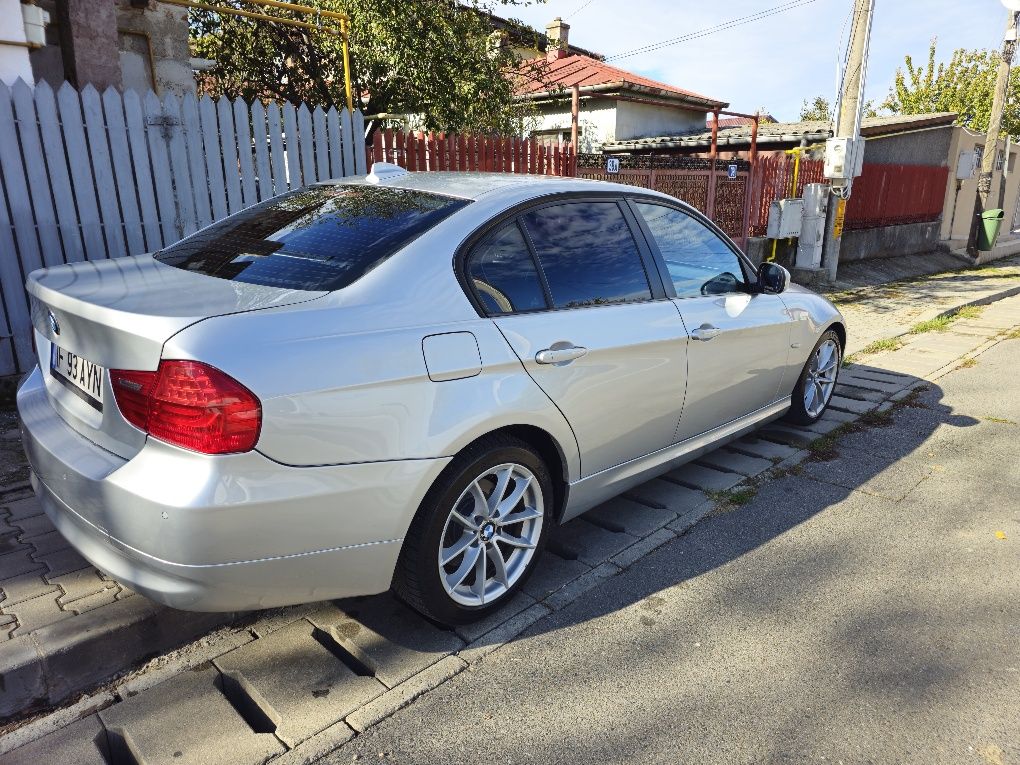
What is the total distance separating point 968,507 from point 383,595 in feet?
10.1

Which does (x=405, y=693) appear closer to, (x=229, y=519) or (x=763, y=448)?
(x=229, y=519)

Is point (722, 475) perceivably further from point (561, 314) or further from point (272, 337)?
point (272, 337)

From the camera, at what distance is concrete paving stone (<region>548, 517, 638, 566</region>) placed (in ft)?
10.5

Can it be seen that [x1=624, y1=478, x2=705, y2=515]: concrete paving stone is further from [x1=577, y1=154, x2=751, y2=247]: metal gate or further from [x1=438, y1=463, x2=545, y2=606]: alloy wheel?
[x1=577, y1=154, x2=751, y2=247]: metal gate

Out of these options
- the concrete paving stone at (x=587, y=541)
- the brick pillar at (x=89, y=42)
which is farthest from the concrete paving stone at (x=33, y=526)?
the brick pillar at (x=89, y=42)

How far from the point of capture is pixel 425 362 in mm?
2293

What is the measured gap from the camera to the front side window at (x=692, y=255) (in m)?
3.45

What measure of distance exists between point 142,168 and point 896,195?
586 inches

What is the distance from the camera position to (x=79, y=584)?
2791 mm

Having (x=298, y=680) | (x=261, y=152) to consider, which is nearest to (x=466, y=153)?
(x=261, y=152)

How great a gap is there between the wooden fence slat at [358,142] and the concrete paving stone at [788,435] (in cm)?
418

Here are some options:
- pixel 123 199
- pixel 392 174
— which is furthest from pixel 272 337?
pixel 123 199

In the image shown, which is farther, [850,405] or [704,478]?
[850,405]

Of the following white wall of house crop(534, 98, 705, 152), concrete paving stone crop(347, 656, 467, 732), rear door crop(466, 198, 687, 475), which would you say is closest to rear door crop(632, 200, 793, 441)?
rear door crop(466, 198, 687, 475)
